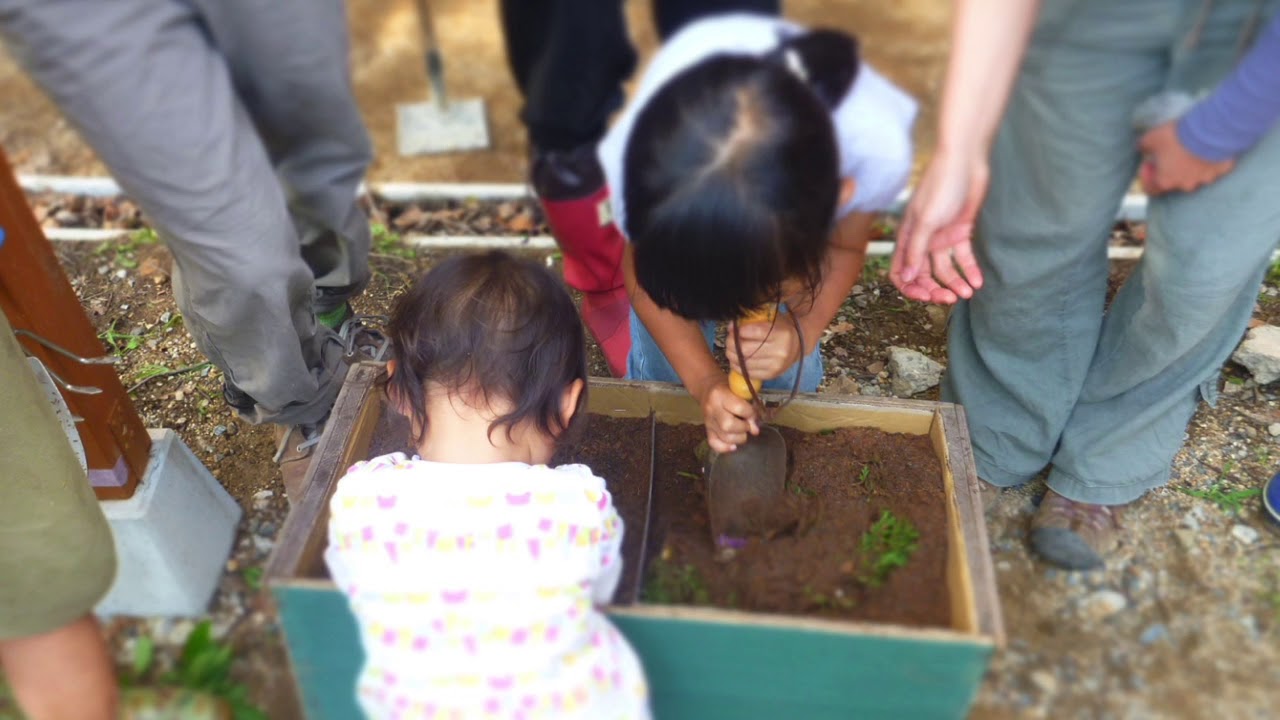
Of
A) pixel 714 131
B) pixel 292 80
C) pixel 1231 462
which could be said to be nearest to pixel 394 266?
pixel 292 80

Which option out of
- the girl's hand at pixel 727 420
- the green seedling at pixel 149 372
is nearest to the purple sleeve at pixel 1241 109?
the girl's hand at pixel 727 420

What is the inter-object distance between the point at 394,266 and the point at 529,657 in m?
1.56

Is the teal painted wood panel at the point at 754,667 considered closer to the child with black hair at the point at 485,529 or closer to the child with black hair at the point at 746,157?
the child with black hair at the point at 485,529

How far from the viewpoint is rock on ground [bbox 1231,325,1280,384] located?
77.2 inches

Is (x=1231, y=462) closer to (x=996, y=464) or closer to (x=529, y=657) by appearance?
(x=996, y=464)

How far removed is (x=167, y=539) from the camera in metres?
1.55

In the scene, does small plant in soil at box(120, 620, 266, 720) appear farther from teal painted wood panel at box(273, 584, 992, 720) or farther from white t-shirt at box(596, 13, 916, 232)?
white t-shirt at box(596, 13, 916, 232)

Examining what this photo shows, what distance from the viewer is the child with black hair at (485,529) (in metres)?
1.06

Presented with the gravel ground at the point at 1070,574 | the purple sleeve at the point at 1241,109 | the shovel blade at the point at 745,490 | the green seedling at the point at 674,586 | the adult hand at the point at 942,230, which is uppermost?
the purple sleeve at the point at 1241,109

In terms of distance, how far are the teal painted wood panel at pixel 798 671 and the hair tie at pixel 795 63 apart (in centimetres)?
67

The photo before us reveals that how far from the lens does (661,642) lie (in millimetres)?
1193

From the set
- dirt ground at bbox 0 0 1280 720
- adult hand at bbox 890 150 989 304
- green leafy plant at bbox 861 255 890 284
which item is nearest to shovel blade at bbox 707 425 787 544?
adult hand at bbox 890 150 989 304

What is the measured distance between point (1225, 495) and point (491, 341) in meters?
1.47

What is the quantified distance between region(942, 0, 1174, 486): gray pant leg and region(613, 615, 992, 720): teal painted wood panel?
0.69 m
